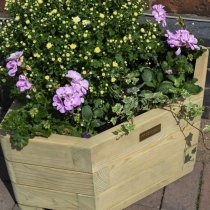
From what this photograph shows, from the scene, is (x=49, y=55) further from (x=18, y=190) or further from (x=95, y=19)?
(x=18, y=190)

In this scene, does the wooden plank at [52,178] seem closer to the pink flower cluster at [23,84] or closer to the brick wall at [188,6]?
the pink flower cluster at [23,84]

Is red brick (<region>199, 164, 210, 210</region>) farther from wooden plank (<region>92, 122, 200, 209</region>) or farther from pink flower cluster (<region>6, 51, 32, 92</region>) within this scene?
pink flower cluster (<region>6, 51, 32, 92</region>)

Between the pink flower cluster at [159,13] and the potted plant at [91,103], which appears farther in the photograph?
the pink flower cluster at [159,13]

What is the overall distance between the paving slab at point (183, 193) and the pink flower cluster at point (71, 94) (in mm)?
778

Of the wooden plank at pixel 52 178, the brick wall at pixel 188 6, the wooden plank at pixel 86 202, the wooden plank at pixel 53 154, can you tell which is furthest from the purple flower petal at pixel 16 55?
the brick wall at pixel 188 6

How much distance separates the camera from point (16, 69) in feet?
7.26

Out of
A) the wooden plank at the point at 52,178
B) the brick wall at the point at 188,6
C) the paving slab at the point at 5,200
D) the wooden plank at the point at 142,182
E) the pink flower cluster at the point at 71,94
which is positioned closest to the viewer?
the pink flower cluster at the point at 71,94

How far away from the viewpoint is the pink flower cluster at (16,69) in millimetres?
2193

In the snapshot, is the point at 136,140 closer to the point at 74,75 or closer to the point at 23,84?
the point at 74,75

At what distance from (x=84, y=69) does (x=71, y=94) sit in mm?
163

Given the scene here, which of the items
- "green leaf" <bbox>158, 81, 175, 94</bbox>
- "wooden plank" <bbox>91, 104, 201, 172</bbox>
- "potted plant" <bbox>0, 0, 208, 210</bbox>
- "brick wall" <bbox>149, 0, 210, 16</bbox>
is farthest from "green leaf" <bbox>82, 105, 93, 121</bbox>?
"brick wall" <bbox>149, 0, 210, 16</bbox>

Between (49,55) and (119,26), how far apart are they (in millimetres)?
366

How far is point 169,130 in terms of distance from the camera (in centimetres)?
231

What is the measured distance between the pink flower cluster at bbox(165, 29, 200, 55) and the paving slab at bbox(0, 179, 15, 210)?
1.14 m
